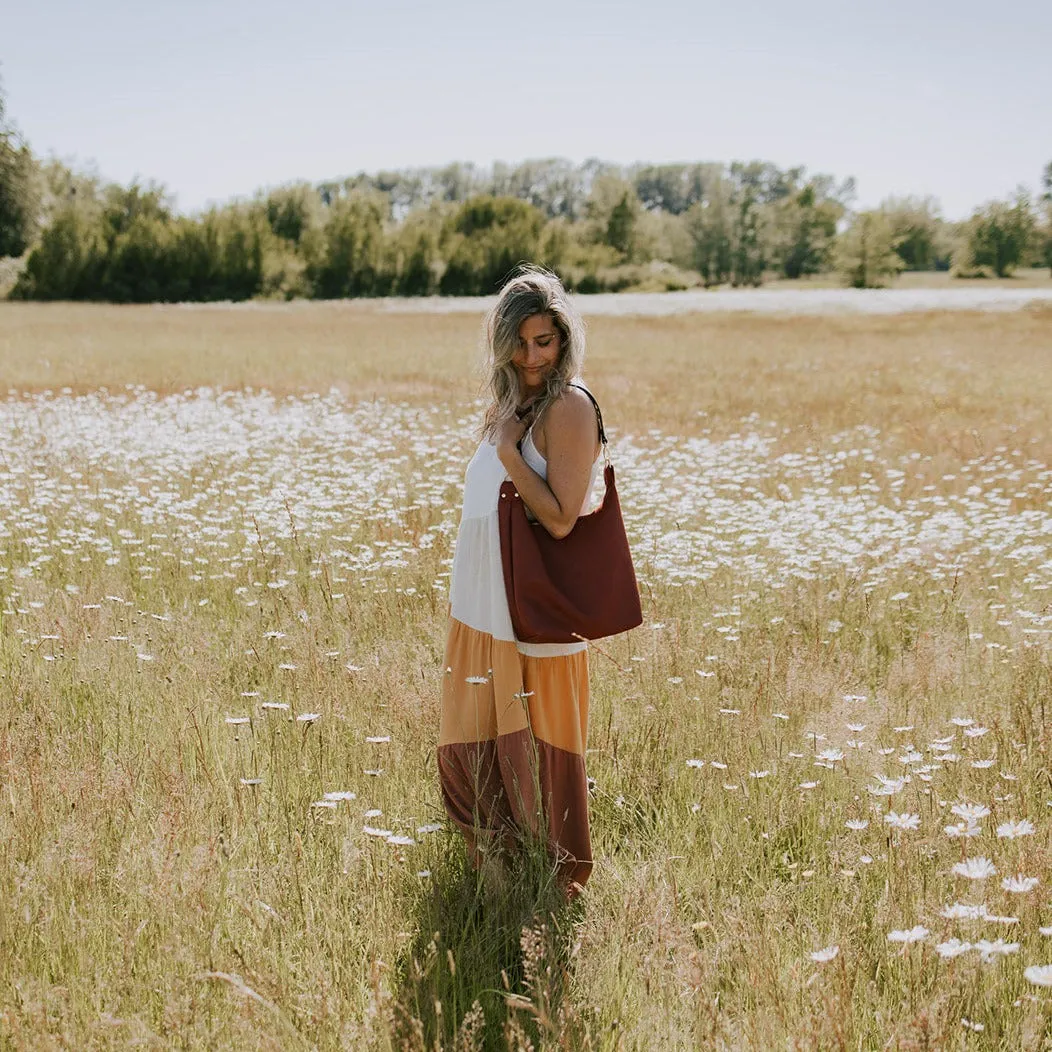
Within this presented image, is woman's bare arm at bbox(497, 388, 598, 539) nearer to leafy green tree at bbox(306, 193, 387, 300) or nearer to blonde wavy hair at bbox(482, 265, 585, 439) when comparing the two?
blonde wavy hair at bbox(482, 265, 585, 439)

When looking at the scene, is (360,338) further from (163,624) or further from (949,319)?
(163,624)

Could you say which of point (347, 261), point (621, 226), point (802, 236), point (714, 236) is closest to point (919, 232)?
point (802, 236)

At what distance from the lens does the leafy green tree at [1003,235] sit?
97500mm

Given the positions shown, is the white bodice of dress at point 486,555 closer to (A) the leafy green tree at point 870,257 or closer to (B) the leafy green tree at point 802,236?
(A) the leafy green tree at point 870,257

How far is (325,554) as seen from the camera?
7105mm

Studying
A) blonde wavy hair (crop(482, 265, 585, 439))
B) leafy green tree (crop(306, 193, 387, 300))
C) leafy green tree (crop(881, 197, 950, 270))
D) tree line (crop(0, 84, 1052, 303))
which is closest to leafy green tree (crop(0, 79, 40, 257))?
tree line (crop(0, 84, 1052, 303))

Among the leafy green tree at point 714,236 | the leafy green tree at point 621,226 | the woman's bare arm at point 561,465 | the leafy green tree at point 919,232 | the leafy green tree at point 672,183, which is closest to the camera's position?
Answer: the woman's bare arm at point 561,465

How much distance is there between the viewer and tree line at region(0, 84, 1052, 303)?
248 ft

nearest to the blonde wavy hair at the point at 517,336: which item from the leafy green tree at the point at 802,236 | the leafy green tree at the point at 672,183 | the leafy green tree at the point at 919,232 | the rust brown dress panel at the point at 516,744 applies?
the rust brown dress panel at the point at 516,744

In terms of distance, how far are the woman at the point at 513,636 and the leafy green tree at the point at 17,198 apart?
224 ft

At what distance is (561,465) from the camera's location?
10.4 ft

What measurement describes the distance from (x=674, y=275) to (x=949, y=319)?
5551 cm

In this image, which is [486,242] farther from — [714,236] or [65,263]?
[714,236]

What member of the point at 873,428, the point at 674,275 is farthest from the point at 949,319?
the point at 674,275
